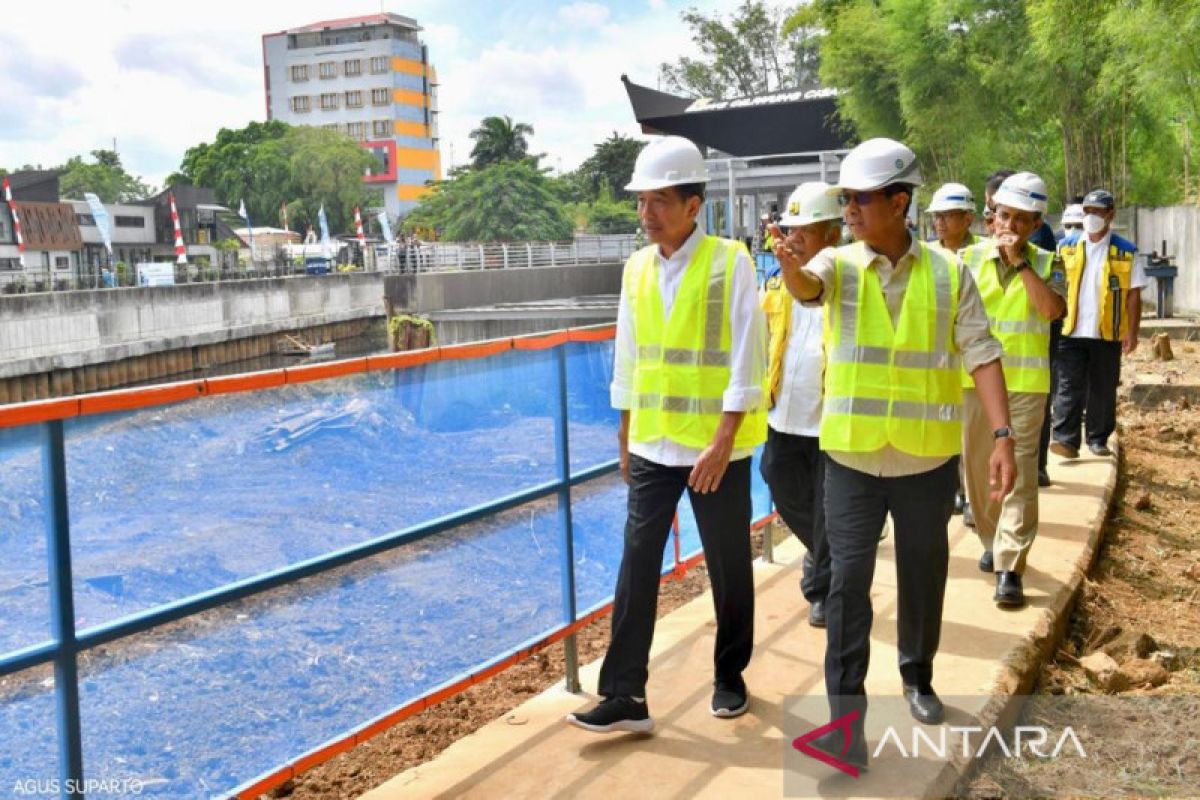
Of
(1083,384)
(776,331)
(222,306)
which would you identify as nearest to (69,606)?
(776,331)

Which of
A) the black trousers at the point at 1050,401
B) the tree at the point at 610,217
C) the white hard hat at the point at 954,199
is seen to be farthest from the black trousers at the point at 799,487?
the tree at the point at 610,217

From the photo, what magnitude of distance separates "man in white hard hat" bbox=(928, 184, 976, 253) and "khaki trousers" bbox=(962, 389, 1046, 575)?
2.96 ft

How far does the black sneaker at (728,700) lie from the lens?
421cm

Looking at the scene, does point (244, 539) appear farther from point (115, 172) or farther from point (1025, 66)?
point (115, 172)

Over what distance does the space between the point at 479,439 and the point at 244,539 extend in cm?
113

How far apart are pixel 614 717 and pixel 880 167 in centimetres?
194

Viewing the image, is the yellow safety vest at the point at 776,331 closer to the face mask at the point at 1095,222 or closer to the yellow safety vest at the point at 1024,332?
the yellow safety vest at the point at 1024,332

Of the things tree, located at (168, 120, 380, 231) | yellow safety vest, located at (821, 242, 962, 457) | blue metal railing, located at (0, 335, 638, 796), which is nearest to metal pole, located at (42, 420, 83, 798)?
blue metal railing, located at (0, 335, 638, 796)

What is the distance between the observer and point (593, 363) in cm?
515

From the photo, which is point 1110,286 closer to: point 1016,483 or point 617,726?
point 1016,483

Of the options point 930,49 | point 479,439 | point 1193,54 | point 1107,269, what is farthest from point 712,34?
point 479,439

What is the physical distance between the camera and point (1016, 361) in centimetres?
579

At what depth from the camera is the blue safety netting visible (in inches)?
117

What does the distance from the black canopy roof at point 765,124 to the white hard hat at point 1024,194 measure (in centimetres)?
4396
